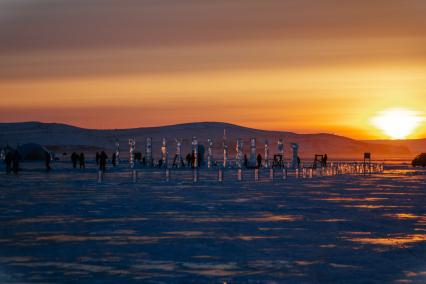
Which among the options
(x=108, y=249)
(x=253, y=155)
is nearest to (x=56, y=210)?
(x=108, y=249)

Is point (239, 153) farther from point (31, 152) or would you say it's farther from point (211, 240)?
point (211, 240)

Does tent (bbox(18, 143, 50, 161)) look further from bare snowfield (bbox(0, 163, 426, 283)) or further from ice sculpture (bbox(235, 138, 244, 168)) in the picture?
bare snowfield (bbox(0, 163, 426, 283))

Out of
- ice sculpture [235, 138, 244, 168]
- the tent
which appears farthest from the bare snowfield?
the tent

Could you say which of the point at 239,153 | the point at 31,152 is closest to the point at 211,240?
the point at 239,153

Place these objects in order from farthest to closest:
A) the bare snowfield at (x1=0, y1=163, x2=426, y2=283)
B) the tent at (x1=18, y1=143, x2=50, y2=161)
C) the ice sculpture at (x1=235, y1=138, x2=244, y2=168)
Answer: the tent at (x1=18, y1=143, x2=50, y2=161) < the ice sculpture at (x1=235, y1=138, x2=244, y2=168) < the bare snowfield at (x1=0, y1=163, x2=426, y2=283)

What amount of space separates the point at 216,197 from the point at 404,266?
1603 cm

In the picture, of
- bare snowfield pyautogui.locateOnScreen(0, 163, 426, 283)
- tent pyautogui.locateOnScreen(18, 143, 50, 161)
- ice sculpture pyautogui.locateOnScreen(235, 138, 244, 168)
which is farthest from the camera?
tent pyautogui.locateOnScreen(18, 143, 50, 161)

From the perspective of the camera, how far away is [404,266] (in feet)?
39.6

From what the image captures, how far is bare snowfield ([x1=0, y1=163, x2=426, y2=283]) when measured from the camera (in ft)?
37.4

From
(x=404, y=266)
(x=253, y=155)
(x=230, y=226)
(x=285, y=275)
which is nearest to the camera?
(x=285, y=275)

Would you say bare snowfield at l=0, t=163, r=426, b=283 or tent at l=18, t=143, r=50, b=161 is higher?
tent at l=18, t=143, r=50, b=161

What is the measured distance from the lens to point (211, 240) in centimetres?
1516

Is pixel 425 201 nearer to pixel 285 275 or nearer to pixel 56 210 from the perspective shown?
pixel 56 210

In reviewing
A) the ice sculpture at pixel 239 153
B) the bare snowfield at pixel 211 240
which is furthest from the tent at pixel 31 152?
the bare snowfield at pixel 211 240
